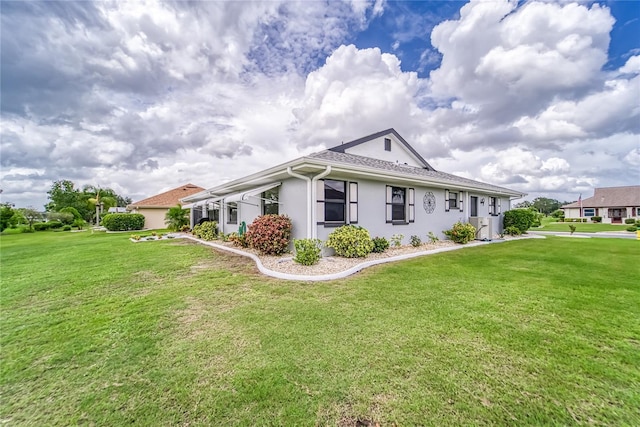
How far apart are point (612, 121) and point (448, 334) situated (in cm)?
2123

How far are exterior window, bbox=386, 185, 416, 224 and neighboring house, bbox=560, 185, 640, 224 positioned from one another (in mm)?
50222

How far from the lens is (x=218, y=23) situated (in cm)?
1041

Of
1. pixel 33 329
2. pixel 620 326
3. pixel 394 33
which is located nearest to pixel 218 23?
pixel 394 33

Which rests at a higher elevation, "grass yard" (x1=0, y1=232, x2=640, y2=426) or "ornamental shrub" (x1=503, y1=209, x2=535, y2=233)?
"ornamental shrub" (x1=503, y1=209, x2=535, y2=233)

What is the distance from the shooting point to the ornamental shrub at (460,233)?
13.9 meters

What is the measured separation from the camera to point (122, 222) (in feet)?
97.7

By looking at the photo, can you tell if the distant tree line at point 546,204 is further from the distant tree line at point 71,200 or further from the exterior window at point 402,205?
the distant tree line at point 71,200

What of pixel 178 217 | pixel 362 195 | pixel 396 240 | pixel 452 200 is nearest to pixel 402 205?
pixel 396 240

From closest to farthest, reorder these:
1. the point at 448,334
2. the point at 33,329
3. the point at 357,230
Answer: the point at 448,334, the point at 33,329, the point at 357,230

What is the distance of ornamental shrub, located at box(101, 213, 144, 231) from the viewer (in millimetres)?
29375

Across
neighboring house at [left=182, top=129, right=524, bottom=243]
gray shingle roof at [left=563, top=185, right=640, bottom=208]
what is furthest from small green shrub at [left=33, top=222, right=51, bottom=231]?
gray shingle roof at [left=563, top=185, right=640, bottom=208]

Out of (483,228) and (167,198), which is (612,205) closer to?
(483,228)

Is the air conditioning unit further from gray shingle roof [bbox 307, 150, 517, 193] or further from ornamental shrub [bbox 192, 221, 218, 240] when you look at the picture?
ornamental shrub [bbox 192, 221, 218, 240]

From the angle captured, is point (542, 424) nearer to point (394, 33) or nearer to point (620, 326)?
point (620, 326)
